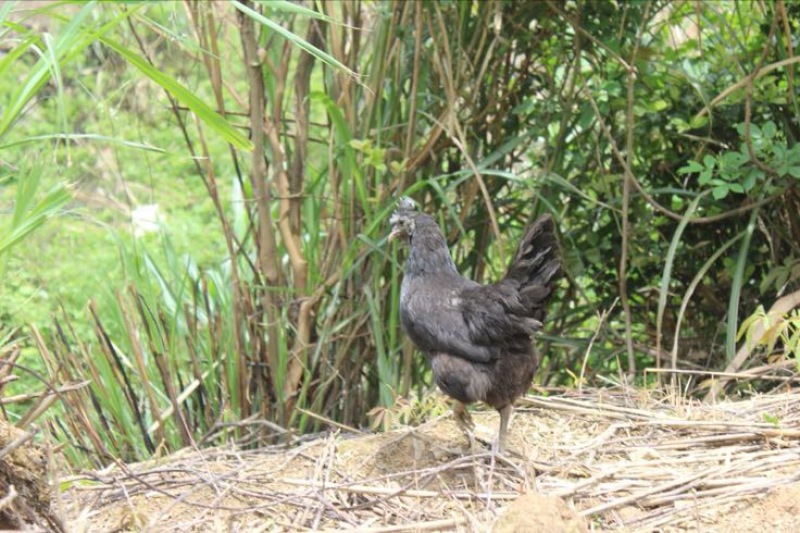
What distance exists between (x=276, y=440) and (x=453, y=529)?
1815 mm

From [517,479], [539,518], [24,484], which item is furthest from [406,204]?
[24,484]

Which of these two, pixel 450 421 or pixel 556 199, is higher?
pixel 556 199

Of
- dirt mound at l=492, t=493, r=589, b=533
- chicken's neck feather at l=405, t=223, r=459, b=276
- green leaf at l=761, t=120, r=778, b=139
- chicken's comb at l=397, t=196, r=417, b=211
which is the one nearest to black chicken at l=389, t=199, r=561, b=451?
chicken's neck feather at l=405, t=223, r=459, b=276

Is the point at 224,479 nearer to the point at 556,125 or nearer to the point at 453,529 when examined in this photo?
the point at 453,529

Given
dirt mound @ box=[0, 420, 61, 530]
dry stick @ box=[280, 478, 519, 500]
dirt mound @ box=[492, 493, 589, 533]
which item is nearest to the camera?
dirt mound @ box=[0, 420, 61, 530]

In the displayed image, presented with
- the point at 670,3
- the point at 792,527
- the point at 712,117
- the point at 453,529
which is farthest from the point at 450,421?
the point at 670,3

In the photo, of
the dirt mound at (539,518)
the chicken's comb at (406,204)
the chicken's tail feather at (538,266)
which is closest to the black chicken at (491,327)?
the chicken's tail feather at (538,266)

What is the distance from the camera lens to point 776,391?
12.6 feet

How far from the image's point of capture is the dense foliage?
4.22 m

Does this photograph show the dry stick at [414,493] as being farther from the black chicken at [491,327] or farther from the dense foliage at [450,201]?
the dense foliage at [450,201]

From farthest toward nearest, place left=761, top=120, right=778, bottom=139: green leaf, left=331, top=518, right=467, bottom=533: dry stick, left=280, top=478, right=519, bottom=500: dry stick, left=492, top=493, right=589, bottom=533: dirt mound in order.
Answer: left=761, top=120, right=778, bottom=139: green leaf
left=280, top=478, right=519, bottom=500: dry stick
left=331, top=518, right=467, bottom=533: dry stick
left=492, top=493, right=589, bottom=533: dirt mound

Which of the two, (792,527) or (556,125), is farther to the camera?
(556,125)

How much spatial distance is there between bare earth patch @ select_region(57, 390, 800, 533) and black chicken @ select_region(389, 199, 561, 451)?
226 millimetres

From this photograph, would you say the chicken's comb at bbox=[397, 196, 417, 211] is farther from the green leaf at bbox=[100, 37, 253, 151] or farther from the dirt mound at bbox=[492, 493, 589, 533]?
the dirt mound at bbox=[492, 493, 589, 533]
